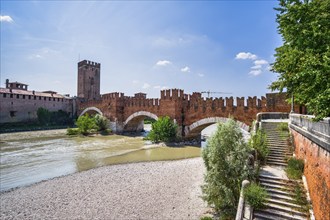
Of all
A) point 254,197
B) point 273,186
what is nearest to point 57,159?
point 254,197

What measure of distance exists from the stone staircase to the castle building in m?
42.0

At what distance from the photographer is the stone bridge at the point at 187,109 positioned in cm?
1828

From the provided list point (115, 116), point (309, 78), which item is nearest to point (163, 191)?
point (309, 78)

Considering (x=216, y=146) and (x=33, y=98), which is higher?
(x=33, y=98)

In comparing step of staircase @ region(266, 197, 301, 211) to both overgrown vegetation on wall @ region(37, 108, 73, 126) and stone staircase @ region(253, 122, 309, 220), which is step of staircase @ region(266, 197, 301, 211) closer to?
stone staircase @ region(253, 122, 309, 220)

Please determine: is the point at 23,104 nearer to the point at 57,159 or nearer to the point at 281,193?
the point at 57,159

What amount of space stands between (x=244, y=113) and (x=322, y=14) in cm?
1313

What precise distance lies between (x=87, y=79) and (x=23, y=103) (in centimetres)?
1621

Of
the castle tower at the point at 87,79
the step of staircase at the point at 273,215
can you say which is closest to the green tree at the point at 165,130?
the step of staircase at the point at 273,215

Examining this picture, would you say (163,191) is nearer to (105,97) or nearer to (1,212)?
(1,212)

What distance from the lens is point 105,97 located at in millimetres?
36625

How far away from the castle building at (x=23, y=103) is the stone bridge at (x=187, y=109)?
1543 cm

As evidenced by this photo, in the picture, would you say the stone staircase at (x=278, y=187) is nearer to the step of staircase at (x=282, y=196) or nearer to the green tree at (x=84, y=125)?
the step of staircase at (x=282, y=196)

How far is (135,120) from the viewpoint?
3306cm
